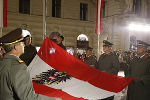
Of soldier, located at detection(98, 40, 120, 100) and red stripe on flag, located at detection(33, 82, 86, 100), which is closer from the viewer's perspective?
red stripe on flag, located at detection(33, 82, 86, 100)

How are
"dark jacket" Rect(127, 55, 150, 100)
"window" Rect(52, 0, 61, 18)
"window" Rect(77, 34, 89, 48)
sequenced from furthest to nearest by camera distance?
"window" Rect(77, 34, 89, 48) < "window" Rect(52, 0, 61, 18) < "dark jacket" Rect(127, 55, 150, 100)

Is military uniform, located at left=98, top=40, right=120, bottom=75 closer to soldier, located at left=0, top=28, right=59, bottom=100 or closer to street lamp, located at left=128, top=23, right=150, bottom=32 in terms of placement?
soldier, located at left=0, top=28, right=59, bottom=100

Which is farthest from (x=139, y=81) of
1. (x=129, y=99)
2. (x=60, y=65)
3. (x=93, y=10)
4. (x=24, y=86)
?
(x=93, y=10)

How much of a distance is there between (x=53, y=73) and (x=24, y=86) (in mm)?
2006

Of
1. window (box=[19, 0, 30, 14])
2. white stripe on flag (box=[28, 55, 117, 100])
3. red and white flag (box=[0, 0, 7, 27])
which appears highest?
window (box=[19, 0, 30, 14])

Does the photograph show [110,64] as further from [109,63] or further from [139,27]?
[139,27]

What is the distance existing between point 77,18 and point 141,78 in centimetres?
2029

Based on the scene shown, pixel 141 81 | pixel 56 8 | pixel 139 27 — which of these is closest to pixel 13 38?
pixel 141 81

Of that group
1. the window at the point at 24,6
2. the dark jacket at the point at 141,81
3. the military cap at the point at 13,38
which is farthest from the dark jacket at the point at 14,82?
the window at the point at 24,6

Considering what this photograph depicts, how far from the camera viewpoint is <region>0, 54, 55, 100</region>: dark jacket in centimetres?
194

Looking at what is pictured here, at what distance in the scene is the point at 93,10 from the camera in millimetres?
25688

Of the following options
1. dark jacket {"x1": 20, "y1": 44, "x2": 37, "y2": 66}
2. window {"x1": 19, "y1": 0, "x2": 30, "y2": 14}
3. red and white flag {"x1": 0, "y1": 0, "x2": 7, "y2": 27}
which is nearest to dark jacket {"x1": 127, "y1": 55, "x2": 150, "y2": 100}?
dark jacket {"x1": 20, "y1": 44, "x2": 37, "y2": 66}

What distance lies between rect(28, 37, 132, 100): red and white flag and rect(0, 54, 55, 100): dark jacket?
1.68m

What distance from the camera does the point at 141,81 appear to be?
4.39 metres
